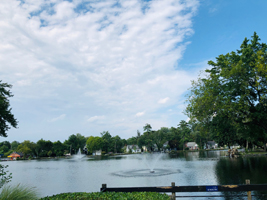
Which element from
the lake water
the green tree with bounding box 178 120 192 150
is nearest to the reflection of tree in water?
the lake water

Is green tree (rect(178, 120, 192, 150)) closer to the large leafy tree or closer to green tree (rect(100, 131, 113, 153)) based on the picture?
green tree (rect(100, 131, 113, 153))

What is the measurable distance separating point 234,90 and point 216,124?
5723mm

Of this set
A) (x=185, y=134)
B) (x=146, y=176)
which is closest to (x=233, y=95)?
(x=146, y=176)

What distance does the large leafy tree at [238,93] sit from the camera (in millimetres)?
23406

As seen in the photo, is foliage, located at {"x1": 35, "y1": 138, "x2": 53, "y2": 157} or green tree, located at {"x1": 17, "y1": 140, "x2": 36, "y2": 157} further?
foliage, located at {"x1": 35, "y1": 138, "x2": 53, "y2": 157}

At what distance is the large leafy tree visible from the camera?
23.4 metres

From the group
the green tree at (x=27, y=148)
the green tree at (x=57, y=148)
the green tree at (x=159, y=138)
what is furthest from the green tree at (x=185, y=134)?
the green tree at (x=27, y=148)

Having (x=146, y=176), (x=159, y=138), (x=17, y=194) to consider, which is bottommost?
(x=146, y=176)

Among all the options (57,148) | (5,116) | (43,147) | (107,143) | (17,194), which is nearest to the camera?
(17,194)

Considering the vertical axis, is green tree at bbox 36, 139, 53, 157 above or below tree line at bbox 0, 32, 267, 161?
below

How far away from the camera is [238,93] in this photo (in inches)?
986

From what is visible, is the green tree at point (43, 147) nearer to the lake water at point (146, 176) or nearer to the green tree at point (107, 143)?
the green tree at point (107, 143)

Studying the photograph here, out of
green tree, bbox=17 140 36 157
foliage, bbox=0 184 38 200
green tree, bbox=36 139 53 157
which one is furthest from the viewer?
green tree, bbox=36 139 53 157

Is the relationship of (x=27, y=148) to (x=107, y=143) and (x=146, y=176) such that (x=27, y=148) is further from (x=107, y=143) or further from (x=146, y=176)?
(x=146, y=176)
